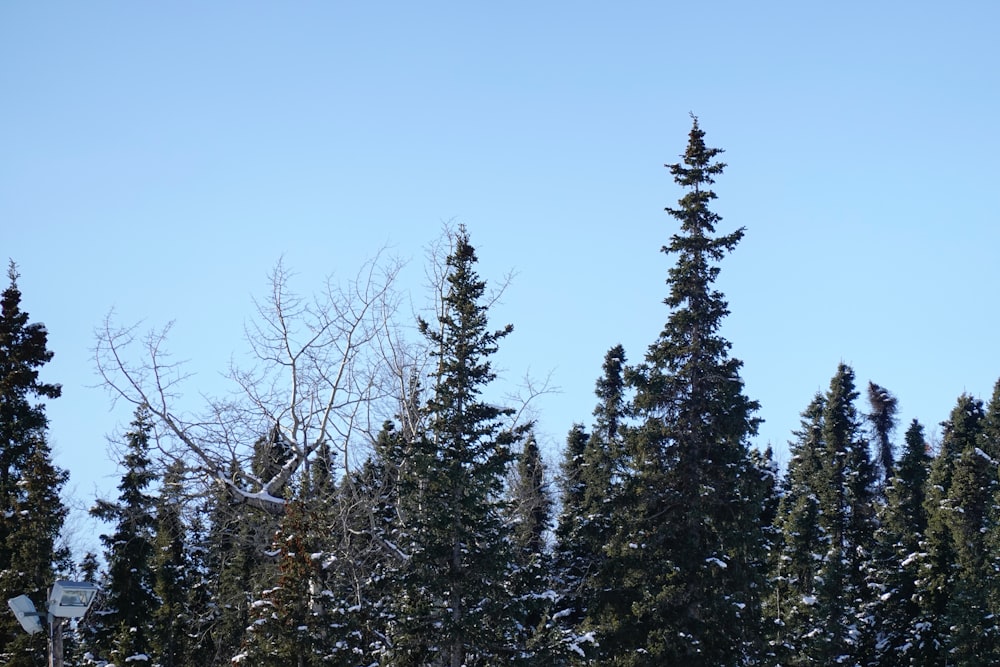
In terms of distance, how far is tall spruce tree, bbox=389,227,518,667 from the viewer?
1175 inches

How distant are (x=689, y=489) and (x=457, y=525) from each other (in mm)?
7084

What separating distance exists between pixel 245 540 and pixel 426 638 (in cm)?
624

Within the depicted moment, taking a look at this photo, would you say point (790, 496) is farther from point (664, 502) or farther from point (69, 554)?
point (69, 554)

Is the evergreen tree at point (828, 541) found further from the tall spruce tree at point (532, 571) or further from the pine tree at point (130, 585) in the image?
the pine tree at point (130, 585)

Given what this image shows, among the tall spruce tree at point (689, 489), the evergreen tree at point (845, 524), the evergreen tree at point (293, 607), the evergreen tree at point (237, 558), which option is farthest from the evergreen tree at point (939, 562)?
the evergreen tree at point (293, 607)

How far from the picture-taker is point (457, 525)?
3009 centimetres

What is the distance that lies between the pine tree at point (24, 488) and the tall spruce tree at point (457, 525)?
38.8ft

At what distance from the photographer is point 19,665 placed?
3484 centimetres

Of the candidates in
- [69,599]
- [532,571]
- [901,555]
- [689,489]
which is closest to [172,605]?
[532,571]

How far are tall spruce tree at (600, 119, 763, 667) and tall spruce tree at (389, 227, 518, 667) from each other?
399 centimetres

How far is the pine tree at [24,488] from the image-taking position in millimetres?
34938

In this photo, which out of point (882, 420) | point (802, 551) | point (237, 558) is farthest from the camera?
point (882, 420)

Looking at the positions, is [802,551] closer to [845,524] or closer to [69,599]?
[845,524]

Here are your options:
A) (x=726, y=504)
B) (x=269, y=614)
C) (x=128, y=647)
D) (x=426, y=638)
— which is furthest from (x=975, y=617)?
(x=128, y=647)
